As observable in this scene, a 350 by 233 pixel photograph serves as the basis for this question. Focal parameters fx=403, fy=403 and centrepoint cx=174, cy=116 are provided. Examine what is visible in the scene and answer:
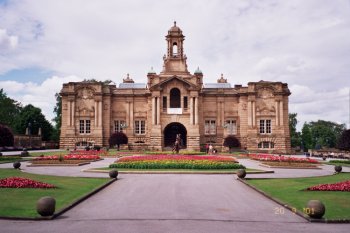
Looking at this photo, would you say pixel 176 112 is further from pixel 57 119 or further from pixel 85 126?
pixel 57 119

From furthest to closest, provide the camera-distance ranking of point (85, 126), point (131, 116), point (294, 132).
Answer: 1. point (294, 132)
2. point (131, 116)
3. point (85, 126)

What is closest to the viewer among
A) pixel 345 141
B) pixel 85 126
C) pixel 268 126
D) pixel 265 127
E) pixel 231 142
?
pixel 345 141

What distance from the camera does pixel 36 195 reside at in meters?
19.2

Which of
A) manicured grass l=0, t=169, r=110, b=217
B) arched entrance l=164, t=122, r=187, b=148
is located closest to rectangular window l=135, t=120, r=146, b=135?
arched entrance l=164, t=122, r=187, b=148

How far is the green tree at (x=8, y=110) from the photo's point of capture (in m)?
103

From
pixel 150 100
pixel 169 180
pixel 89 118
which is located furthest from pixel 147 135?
pixel 169 180

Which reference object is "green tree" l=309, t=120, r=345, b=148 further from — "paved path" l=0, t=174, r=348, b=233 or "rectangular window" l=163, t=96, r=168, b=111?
"paved path" l=0, t=174, r=348, b=233

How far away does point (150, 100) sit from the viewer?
78375mm

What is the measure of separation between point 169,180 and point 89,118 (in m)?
53.9

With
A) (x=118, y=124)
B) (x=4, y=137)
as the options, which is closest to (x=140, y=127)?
(x=118, y=124)

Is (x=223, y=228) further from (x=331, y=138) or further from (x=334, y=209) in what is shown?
(x=331, y=138)

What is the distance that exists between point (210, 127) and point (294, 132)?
4697cm

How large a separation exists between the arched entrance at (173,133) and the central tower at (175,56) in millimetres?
10527

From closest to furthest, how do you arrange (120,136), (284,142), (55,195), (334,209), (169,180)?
(334,209), (55,195), (169,180), (120,136), (284,142)
